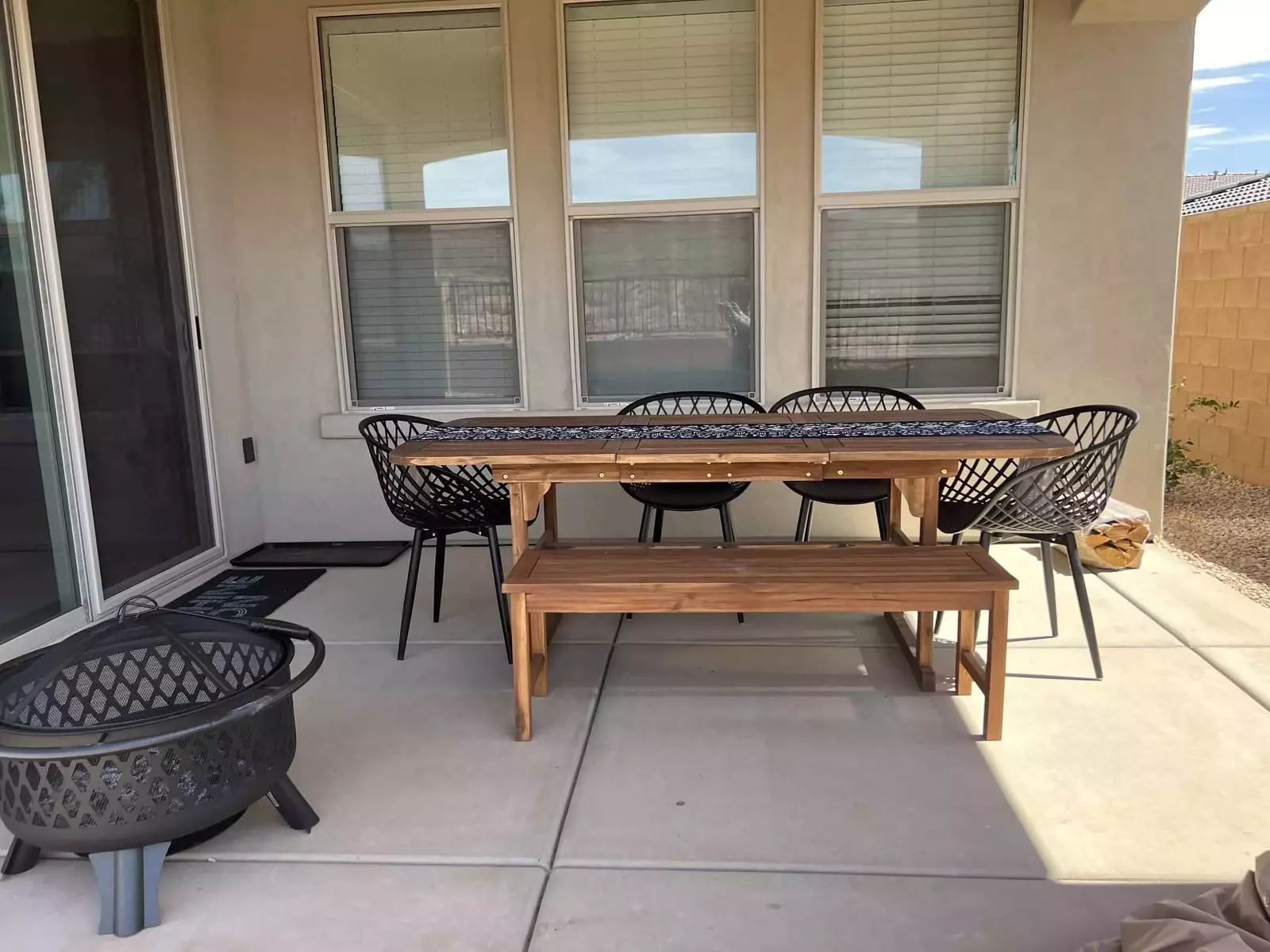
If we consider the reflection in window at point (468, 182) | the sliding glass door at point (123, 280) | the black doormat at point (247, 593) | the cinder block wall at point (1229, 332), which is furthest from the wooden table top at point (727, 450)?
the cinder block wall at point (1229, 332)

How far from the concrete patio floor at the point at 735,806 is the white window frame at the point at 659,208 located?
1.54 m

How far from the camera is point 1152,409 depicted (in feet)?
12.9

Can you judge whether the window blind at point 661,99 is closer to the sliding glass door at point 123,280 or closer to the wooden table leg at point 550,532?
the wooden table leg at point 550,532

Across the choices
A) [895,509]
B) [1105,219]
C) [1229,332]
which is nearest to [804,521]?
[895,509]

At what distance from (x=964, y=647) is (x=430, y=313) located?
280 centimetres

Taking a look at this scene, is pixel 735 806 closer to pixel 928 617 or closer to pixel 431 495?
pixel 928 617

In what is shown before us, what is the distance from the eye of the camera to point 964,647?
8.36 ft

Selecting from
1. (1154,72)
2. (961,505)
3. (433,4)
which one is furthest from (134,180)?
(1154,72)

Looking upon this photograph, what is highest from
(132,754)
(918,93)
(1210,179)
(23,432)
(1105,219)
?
(1210,179)

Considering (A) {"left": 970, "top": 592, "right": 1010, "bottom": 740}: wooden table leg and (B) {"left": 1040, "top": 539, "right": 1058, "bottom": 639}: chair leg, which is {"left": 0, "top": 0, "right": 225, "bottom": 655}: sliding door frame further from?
(B) {"left": 1040, "top": 539, "right": 1058, "bottom": 639}: chair leg

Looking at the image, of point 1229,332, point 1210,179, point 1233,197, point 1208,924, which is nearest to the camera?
point 1208,924

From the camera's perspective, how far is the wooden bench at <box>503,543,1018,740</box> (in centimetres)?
222

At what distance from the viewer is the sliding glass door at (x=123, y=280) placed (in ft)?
10.1

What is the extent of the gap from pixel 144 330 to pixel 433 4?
1859mm
